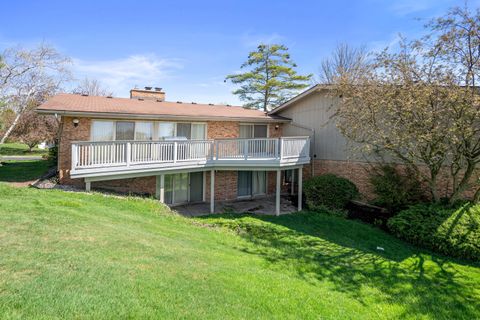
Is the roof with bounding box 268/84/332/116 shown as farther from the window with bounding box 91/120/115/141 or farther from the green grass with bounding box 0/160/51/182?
the green grass with bounding box 0/160/51/182

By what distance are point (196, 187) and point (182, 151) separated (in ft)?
9.56

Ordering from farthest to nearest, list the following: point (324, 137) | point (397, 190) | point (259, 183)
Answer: point (259, 183)
point (324, 137)
point (397, 190)

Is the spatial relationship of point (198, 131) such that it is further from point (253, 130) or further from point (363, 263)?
point (363, 263)

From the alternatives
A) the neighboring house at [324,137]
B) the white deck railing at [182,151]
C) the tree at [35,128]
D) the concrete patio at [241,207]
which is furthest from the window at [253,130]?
the tree at [35,128]

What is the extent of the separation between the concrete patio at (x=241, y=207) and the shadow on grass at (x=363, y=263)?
4.39 ft

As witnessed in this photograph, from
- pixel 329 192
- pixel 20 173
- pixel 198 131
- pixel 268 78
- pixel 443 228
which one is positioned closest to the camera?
pixel 443 228

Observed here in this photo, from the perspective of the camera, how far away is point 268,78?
32031mm

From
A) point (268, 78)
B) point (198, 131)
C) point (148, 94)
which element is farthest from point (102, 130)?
point (268, 78)

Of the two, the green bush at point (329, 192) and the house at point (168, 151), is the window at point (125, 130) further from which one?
the green bush at point (329, 192)

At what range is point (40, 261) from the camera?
14.8ft

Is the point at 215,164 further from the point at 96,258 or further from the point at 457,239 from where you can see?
the point at 457,239

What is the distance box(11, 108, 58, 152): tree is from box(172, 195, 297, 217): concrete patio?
18117 mm

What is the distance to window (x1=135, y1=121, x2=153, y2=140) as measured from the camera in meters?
12.5

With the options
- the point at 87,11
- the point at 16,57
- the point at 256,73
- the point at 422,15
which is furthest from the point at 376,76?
the point at 16,57
